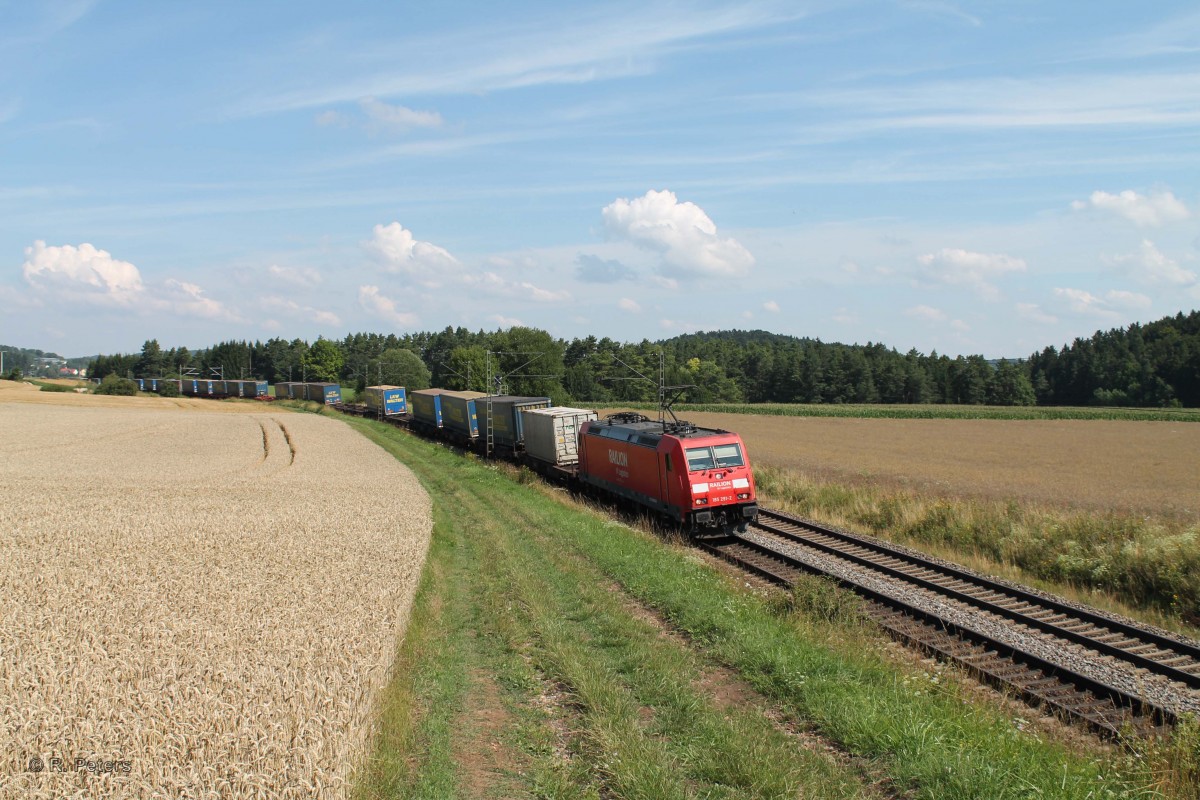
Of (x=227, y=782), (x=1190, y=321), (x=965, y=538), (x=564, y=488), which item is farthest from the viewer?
(x=1190, y=321)

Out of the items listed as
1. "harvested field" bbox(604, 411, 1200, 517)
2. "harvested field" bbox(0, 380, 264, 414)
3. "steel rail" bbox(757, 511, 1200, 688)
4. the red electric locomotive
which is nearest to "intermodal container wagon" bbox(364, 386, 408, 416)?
"harvested field" bbox(0, 380, 264, 414)

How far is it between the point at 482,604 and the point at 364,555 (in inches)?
110

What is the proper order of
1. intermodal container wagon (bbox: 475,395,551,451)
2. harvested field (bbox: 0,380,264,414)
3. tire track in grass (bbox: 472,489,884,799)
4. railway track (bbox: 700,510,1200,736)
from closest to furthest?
tire track in grass (bbox: 472,489,884,799) → railway track (bbox: 700,510,1200,736) → intermodal container wagon (bbox: 475,395,551,451) → harvested field (bbox: 0,380,264,414)

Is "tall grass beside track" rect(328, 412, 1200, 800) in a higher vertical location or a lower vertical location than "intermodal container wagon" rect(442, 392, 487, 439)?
lower

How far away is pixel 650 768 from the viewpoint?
6766mm

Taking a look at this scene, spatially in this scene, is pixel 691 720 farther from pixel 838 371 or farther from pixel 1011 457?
pixel 838 371

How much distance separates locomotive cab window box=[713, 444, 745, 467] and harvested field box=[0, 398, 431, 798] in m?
7.93

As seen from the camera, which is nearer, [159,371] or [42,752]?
[42,752]

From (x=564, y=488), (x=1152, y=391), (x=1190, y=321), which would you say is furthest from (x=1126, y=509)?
(x=1190, y=321)

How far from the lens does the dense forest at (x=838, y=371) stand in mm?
89000

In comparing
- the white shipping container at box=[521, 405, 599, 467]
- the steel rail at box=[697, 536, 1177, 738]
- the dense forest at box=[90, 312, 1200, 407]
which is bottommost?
the steel rail at box=[697, 536, 1177, 738]

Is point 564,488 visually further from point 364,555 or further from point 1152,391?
point 1152,391

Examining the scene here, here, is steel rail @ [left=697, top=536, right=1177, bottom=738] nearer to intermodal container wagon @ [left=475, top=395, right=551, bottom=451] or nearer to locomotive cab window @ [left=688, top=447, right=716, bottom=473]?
locomotive cab window @ [left=688, top=447, right=716, bottom=473]

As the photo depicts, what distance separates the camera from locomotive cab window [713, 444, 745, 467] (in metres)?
20.9
